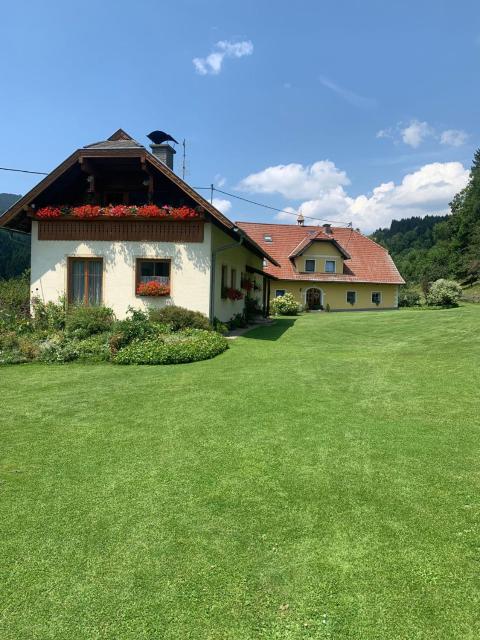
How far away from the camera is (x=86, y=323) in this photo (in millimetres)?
12047

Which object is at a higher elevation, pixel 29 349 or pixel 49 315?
pixel 49 315

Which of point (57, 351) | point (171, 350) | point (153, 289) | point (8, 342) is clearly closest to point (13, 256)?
point (153, 289)

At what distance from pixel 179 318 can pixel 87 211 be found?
14.8ft

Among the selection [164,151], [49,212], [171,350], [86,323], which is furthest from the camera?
[164,151]

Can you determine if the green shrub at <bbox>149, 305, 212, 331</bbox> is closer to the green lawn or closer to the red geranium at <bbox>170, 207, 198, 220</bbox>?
the red geranium at <bbox>170, 207, 198, 220</bbox>

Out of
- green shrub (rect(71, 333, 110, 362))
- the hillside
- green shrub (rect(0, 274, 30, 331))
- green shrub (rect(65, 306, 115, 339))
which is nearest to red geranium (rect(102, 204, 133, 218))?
green shrub (rect(65, 306, 115, 339))

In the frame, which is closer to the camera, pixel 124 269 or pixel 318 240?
pixel 124 269

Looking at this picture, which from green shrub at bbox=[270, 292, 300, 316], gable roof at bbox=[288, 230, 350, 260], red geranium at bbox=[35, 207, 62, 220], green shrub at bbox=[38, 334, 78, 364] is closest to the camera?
green shrub at bbox=[38, 334, 78, 364]

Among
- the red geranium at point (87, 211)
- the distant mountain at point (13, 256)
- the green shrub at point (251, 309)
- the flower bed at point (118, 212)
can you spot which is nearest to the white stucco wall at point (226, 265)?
the green shrub at point (251, 309)

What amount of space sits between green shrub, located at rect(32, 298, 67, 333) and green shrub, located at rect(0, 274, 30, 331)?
298 mm

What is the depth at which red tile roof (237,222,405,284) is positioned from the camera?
32.9m

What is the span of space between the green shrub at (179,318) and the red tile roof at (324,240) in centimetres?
1972

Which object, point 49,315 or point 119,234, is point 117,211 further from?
point 49,315

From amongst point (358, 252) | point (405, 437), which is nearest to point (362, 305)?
point (358, 252)
